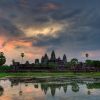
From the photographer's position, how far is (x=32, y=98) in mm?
35062

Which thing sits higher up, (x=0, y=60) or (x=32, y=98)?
(x=0, y=60)

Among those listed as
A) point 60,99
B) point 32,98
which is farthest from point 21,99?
point 60,99

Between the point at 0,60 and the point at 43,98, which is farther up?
the point at 0,60

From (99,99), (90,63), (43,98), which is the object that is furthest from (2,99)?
(90,63)

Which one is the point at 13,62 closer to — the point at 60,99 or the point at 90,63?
the point at 90,63

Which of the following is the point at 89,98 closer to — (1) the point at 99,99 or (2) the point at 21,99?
(1) the point at 99,99

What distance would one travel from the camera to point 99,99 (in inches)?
1330

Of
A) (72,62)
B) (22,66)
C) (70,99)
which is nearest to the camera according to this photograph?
(70,99)

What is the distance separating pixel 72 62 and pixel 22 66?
5638 cm

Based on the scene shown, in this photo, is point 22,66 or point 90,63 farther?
point 90,63

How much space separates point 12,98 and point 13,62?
451ft

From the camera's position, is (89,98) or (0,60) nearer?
(89,98)

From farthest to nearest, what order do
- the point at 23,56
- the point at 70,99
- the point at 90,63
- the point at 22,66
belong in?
the point at 90,63 → the point at 23,56 → the point at 22,66 → the point at 70,99

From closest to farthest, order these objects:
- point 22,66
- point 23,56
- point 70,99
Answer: point 70,99 → point 22,66 → point 23,56
